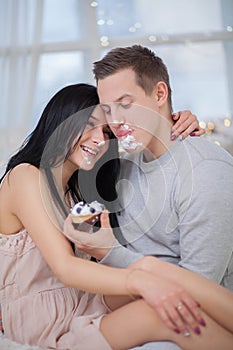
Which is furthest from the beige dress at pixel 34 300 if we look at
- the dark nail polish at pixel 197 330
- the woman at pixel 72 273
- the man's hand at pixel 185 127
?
the man's hand at pixel 185 127

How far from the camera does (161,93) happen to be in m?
1.54

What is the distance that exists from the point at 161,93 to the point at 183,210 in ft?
1.28

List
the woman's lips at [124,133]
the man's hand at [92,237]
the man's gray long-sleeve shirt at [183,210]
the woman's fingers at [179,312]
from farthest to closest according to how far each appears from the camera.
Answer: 1. the woman's lips at [124,133]
2. the man's gray long-sleeve shirt at [183,210]
3. the man's hand at [92,237]
4. the woman's fingers at [179,312]

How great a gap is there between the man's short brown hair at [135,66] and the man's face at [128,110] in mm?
18

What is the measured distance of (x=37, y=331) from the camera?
1.26 m

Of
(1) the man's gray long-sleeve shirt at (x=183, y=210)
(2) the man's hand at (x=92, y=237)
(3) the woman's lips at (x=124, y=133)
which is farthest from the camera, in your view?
(3) the woman's lips at (x=124, y=133)

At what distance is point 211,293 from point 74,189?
671mm

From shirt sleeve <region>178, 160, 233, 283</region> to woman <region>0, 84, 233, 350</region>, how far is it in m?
0.19

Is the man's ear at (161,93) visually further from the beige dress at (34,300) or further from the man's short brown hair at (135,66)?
the beige dress at (34,300)

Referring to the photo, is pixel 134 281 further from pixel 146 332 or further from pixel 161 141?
pixel 161 141

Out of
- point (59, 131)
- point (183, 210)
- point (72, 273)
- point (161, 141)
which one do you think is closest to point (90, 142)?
point (59, 131)

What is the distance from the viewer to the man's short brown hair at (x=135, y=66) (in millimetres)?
1481

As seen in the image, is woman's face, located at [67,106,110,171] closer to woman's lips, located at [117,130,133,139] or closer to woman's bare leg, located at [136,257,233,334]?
woman's lips, located at [117,130,133,139]

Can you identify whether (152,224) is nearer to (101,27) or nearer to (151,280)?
(151,280)
